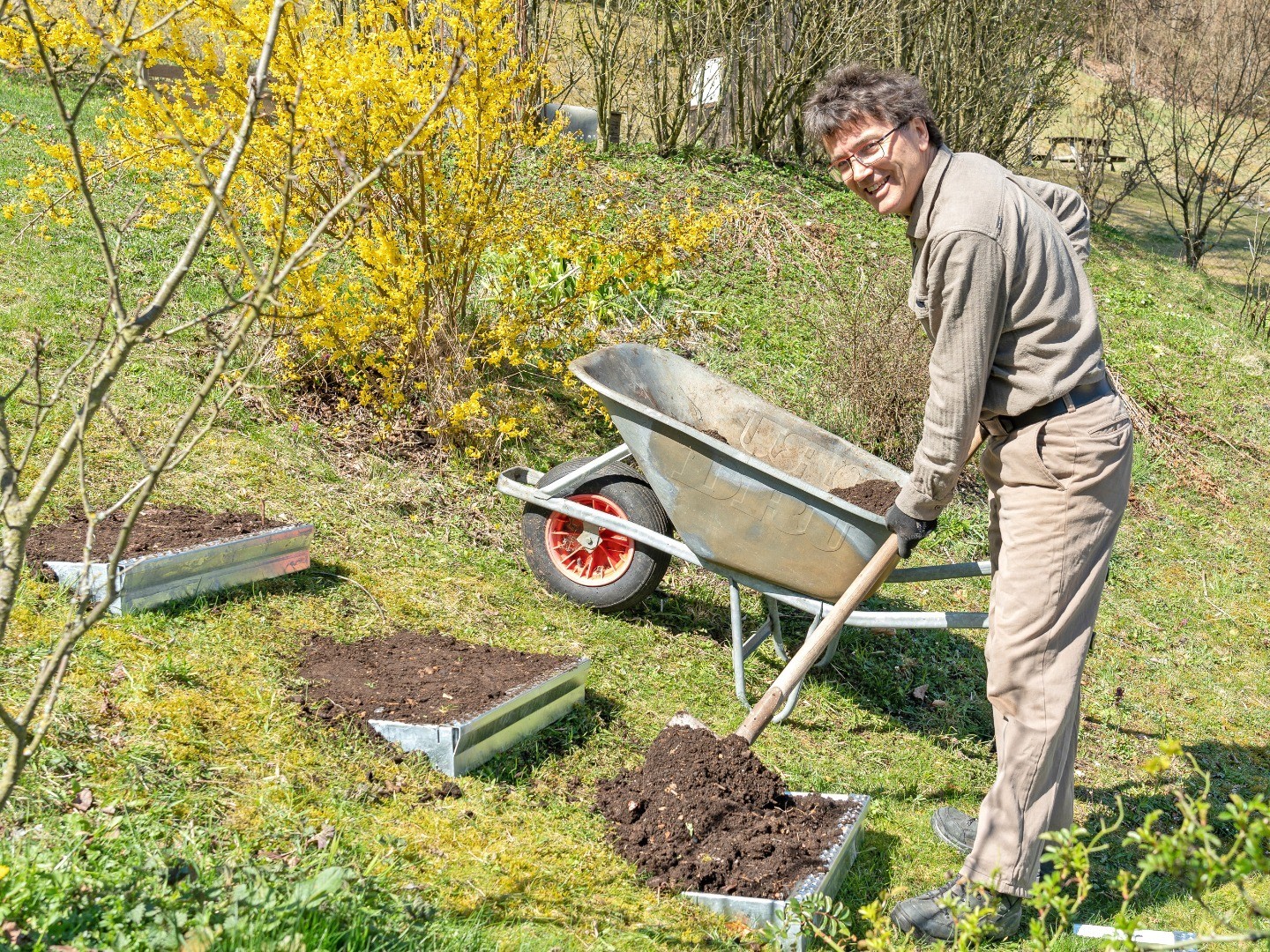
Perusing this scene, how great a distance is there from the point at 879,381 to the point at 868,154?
3.51 m

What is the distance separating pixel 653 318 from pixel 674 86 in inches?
160

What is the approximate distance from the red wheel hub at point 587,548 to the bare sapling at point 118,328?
1.39 m

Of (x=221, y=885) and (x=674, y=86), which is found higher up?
(x=674, y=86)

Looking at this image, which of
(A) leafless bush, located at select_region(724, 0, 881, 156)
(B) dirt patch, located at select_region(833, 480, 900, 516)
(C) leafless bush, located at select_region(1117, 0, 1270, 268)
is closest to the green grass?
(B) dirt patch, located at select_region(833, 480, 900, 516)

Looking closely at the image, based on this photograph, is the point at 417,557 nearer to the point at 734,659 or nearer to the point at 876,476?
the point at 734,659

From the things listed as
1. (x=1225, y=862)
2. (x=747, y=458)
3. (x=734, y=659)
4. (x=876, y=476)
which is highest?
(x=1225, y=862)

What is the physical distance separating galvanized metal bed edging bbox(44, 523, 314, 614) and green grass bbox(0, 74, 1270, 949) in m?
0.06

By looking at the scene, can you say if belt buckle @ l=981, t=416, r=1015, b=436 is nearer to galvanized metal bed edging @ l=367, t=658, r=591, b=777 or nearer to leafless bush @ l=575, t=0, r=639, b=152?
galvanized metal bed edging @ l=367, t=658, r=591, b=777

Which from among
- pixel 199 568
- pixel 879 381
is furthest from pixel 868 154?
pixel 879 381

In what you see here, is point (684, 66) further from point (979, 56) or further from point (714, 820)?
point (714, 820)

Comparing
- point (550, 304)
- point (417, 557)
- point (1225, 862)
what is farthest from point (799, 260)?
point (1225, 862)

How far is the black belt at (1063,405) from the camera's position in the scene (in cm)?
304

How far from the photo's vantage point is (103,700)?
9.66 feet

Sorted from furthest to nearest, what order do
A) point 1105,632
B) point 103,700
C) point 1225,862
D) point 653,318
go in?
point 653,318
point 1105,632
point 103,700
point 1225,862
